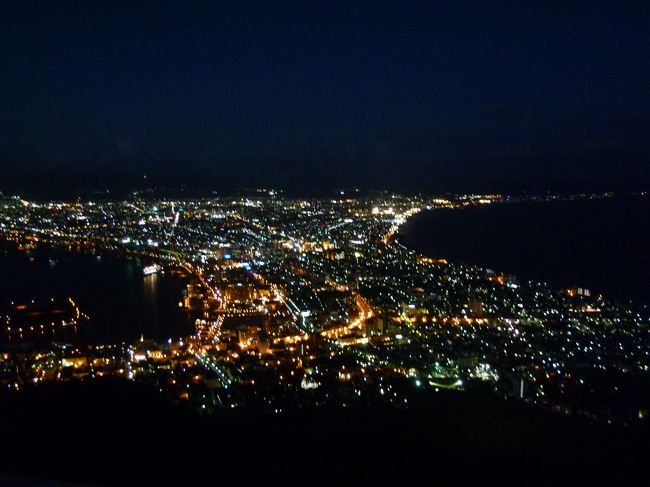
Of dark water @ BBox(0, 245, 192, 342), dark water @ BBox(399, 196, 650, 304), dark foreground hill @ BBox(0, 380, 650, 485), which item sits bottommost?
dark water @ BBox(399, 196, 650, 304)

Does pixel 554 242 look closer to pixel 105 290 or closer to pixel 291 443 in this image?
pixel 105 290

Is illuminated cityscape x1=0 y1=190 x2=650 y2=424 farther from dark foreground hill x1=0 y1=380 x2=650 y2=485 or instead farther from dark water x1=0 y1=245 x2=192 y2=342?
dark foreground hill x1=0 y1=380 x2=650 y2=485

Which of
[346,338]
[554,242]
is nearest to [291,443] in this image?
[346,338]

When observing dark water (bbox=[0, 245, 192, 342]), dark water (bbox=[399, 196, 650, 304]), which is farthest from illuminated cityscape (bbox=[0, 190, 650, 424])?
dark water (bbox=[399, 196, 650, 304])

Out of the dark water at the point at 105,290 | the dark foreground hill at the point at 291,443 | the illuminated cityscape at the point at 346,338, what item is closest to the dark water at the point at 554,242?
the illuminated cityscape at the point at 346,338

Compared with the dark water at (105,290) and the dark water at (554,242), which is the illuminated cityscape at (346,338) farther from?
→ the dark water at (554,242)

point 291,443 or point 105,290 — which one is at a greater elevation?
point 291,443

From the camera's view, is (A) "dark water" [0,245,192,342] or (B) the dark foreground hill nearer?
(B) the dark foreground hill
